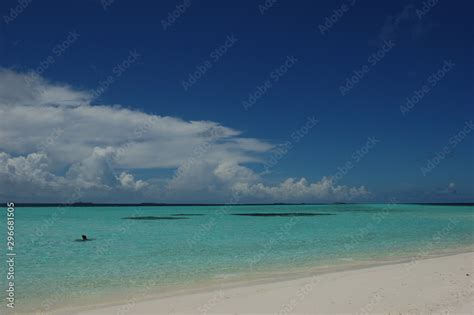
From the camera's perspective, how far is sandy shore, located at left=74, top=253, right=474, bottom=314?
38.7 ft

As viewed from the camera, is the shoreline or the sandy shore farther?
the shoreline

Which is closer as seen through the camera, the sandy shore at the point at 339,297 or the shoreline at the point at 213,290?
the sandy shore at the point at 339,297

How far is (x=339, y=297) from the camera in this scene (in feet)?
43.0

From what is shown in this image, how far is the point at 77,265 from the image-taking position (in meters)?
21.9

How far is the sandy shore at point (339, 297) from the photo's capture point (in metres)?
11.8

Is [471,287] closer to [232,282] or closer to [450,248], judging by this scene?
[232,282]

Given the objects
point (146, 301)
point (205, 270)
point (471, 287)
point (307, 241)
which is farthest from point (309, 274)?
point (307, 241)

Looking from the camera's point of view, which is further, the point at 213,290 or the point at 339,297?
the point at 213,290

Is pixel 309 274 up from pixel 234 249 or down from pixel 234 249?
down

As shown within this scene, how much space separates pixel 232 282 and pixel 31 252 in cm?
1712

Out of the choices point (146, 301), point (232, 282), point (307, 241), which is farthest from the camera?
point (307, 241)

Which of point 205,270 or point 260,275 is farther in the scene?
point 205,270

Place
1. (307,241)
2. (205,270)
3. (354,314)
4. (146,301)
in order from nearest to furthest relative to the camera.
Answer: (354,314) < (146,301) < (205,270) < (307,241)

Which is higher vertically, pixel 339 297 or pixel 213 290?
pixel 213 290
